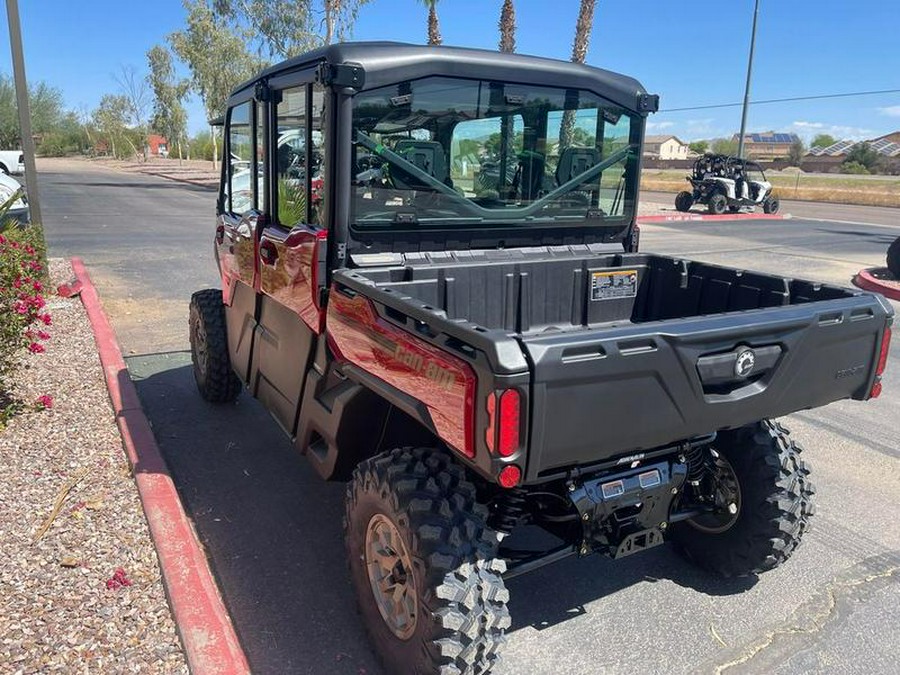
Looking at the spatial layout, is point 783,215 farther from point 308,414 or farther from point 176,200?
point 308,414

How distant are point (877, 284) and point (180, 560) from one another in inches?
410

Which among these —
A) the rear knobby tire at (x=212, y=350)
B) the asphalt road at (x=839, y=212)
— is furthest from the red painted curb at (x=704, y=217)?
the rear knobby tire at (x=212, y=350)

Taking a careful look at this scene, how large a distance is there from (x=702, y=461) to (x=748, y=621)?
2.25 feet

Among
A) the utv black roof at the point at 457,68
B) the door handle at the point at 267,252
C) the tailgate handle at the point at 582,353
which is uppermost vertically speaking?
the utv black roof at the point at 457,68

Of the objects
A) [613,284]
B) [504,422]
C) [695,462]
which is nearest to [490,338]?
[504,422]

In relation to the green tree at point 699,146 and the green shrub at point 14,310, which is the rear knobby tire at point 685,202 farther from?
the green tree at point 699,146

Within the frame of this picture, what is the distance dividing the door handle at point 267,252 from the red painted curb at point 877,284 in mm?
9243

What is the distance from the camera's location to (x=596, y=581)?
337 cm

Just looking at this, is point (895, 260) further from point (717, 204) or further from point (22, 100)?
point (717, 204)

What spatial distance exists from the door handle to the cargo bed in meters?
0.71

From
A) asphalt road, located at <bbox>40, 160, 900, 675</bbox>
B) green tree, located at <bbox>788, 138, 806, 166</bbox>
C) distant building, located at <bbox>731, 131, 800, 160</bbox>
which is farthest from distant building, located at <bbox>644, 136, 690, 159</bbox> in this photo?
asphalt road, located at <bbox>40, 160, 900, 675</bbox>

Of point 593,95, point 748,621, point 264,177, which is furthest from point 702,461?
point 264,177

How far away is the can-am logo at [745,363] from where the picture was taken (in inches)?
94.4

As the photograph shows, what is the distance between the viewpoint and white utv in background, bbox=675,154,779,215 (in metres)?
23.4
